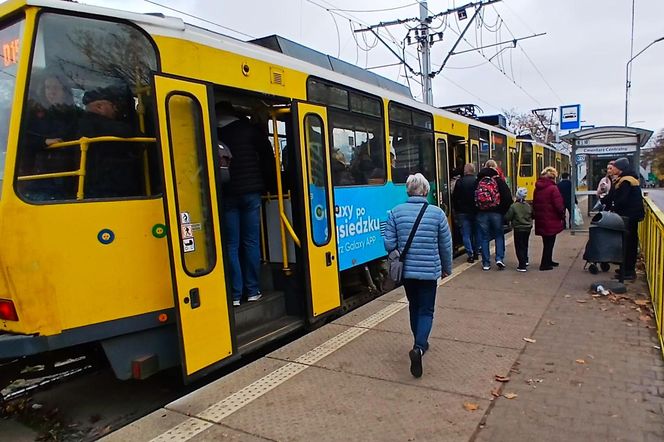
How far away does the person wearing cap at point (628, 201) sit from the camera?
664cm

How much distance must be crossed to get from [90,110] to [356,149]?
133 inches

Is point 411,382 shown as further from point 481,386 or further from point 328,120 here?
point 328,120

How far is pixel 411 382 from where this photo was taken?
397 centimetres

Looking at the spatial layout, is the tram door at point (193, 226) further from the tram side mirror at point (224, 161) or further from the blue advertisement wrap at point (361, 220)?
the blue advertisement wrap at point (361, 220)

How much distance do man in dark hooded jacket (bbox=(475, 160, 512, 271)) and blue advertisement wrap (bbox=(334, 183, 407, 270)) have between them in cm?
194

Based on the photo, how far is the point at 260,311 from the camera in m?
5.10

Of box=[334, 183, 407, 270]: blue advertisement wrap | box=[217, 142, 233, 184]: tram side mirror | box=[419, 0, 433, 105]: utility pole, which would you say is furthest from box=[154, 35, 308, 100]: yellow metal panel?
box=[419, 0, 433, 105]: utility pole

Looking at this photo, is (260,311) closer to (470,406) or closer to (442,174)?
(470,406)

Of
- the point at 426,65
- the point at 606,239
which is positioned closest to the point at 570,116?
the point at 426,65

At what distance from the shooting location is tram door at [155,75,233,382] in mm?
3691

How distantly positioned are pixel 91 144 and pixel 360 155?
350cm

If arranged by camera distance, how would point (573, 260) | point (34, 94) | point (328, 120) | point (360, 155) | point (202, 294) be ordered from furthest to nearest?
point (573, 260)
point (360, 155)
point (328, 120)
point (202, 294)
point (34, 94)

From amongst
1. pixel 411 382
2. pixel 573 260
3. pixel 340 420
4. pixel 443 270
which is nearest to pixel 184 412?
pixel 340 420

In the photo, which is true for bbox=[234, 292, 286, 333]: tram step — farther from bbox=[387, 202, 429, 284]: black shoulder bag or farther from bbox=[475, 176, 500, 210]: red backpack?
bbox=[475, 176, 500, 210]: red backpack
